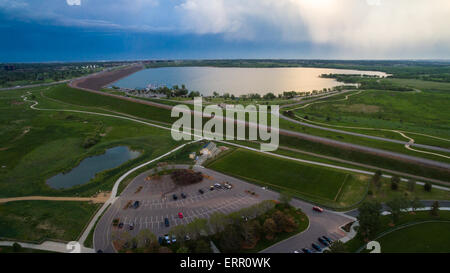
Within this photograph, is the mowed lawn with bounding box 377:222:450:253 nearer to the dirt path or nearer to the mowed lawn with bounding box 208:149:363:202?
the mowed lawn with bounding box 208:149:363:202

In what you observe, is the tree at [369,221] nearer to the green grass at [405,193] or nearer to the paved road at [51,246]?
the green grass at [405,193]

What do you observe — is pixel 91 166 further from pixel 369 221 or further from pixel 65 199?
pixel 369 221

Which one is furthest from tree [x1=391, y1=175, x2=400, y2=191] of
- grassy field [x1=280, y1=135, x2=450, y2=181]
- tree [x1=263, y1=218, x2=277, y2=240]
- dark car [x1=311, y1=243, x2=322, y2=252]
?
tree [x1=263, y1=218, x2=277, y2=240]

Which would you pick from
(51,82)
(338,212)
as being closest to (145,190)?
(338,212)

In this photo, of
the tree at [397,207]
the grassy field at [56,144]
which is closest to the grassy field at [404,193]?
the tree at [397,207]

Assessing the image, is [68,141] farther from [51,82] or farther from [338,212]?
[51,82]
